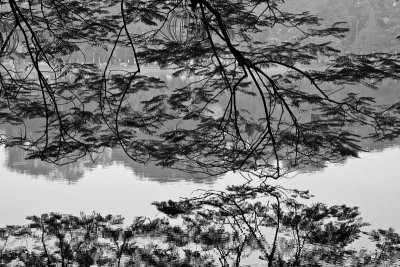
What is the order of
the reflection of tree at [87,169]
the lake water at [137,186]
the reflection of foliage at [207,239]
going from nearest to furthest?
the reflection of foliage at [207,239] < the lake water at [137,186] < the reflection of tree at [87,169]

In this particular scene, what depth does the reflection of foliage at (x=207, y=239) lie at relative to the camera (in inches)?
195

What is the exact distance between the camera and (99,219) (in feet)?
24.1

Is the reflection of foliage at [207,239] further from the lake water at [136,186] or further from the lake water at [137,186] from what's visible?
the lake water at [136,186]

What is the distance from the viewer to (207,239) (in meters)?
5.54

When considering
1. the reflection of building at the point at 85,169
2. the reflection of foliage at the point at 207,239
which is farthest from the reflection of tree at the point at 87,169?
the reflection of foliage at the point at 207,239

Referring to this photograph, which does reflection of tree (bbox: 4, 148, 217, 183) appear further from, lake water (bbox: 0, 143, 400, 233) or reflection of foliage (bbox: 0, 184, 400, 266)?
reflection of foliage (bbox: 0, 184, 400, 266)

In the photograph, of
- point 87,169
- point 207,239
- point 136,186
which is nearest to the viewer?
point 207,239

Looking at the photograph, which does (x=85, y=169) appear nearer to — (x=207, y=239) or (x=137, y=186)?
(x=137, y=186)

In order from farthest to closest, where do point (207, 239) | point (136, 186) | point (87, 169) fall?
point (87, 169), point (136, 186), point (207, 239)

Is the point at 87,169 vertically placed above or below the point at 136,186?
above

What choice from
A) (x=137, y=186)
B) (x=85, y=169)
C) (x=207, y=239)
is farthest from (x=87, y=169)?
(x=207, y=239)

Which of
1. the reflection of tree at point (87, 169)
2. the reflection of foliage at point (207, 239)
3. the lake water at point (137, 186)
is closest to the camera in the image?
the reflection of foliage at point (207, 239)

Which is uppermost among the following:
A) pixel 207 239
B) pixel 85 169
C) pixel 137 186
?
pixel 85 169

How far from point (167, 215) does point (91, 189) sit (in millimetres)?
4932
